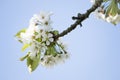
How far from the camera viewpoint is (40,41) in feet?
13.2

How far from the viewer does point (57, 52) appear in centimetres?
422

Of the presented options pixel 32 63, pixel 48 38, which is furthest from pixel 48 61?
pixel 48 38

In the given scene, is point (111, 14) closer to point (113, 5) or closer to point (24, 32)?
point (113, 5)

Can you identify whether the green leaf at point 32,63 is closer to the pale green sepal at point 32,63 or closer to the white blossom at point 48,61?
the pale green sepal at point 32,63

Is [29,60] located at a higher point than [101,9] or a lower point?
lower

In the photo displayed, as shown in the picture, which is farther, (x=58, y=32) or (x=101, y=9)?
(x=101, y=9)

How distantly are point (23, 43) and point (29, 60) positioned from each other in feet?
0.68

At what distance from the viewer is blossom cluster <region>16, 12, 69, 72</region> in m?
3.97

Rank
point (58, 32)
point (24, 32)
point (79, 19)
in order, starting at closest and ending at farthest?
point (79, 19)
point (58, 32)
point (24, 32)

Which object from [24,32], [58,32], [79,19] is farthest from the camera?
[24,32]

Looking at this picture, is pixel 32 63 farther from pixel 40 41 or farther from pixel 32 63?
pixel 40 41

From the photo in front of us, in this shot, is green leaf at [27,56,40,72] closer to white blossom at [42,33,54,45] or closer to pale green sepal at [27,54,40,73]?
pale green sepal at [27,54,40,73]

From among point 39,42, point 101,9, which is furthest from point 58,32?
point 101,9

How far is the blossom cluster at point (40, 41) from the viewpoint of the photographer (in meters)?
3.97
